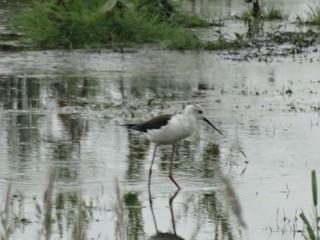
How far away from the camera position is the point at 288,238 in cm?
730

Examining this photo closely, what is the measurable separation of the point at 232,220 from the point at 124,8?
1066cm

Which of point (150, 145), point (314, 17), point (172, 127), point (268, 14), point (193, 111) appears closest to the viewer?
point (172, 127)

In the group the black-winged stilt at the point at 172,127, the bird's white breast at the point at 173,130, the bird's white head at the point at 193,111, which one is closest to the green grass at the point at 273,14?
the bird's white head at the point at 193,111

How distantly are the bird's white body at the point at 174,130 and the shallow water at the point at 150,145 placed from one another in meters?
0.35

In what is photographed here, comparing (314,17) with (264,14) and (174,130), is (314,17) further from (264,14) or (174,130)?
(174,130)

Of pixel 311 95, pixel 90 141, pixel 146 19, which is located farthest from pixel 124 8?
pixel 90 141

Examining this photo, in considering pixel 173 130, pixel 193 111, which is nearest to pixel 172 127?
pixel 173 130

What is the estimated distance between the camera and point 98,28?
1806 centimetres

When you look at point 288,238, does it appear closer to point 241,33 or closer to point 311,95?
point 311,95

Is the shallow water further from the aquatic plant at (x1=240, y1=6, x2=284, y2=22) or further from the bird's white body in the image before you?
the aquatic plant at (x1=240, y1=6, x2=284, y2=22)

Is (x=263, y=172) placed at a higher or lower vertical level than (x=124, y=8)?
lower

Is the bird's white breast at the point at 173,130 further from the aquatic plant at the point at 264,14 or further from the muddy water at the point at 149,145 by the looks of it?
the aquatic plant at the point at 264,14

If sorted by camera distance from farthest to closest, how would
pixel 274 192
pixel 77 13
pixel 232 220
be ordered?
pixel 77 13
pixel 274 192
pixel 232 220

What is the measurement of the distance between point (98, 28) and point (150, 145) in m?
7.50
